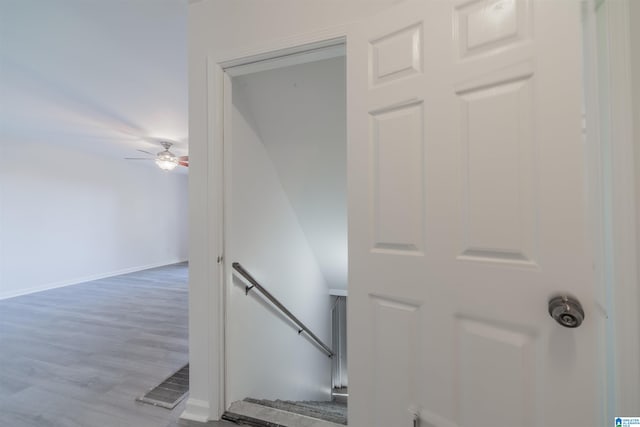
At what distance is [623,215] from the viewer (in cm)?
72

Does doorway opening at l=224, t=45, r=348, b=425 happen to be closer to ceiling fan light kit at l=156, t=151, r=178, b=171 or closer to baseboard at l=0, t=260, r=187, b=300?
ceiling fan light kit at l=156, t=151, r=178, b=171

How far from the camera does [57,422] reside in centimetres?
141

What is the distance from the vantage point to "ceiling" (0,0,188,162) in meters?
1.46

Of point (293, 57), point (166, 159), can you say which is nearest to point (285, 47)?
point (293, 57)

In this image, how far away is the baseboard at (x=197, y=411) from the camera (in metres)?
1.38

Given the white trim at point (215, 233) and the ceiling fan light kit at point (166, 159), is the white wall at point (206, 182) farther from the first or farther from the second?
the ceiling fan light kit at point (166, 159)

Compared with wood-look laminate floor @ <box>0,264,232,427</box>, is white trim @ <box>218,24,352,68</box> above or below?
above

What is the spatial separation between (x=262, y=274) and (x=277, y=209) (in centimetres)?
59

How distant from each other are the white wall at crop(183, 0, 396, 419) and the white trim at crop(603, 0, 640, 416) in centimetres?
138

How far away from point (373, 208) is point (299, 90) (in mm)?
1202

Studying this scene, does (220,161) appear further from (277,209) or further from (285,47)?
(277,209)

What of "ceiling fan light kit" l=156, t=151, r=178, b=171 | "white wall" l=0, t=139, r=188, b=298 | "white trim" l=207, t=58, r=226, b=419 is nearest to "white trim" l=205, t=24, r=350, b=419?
"white trim" l=207, t=58, r=226, b=419

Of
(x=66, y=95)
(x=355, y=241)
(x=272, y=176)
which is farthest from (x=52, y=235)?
(x=355, y=241)

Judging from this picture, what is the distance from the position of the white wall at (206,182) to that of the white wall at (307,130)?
0.84ft
